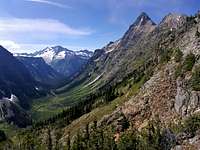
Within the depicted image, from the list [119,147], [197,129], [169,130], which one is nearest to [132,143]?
[119,147]

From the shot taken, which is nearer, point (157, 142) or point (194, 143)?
point (194, 143)

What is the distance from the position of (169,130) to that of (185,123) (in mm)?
11546

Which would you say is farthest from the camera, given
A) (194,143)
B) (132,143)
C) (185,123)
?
(132,143)

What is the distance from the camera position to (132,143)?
196625 millimetres

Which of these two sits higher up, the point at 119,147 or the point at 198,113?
the point at 198,113

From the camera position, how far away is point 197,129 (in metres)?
178

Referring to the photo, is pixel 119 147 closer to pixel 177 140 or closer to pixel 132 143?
pixel 132 143

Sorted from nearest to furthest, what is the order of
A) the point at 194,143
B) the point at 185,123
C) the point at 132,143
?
1. the point at 194,143
2. the point at 185,123
3. the point at 132,143

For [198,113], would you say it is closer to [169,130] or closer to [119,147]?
[169,130]

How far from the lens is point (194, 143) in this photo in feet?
558

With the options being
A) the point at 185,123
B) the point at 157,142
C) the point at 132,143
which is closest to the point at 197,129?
the point at 185,123

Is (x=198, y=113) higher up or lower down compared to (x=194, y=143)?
higher up

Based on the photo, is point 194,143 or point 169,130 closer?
point 194,143

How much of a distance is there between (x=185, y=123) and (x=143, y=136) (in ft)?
79.2
